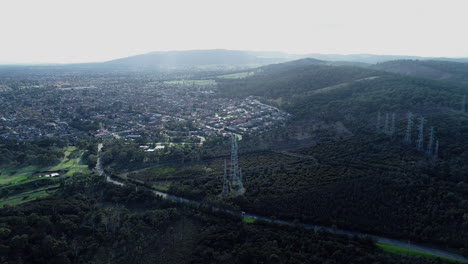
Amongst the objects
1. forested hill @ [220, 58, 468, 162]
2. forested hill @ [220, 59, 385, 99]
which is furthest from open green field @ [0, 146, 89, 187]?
forested hill @ [220, 59, 385, 99]

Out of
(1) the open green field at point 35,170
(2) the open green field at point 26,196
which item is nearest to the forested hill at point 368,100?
(1) the open green field at point 35,170

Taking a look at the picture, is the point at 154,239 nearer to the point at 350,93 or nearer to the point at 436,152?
the point at 436,152

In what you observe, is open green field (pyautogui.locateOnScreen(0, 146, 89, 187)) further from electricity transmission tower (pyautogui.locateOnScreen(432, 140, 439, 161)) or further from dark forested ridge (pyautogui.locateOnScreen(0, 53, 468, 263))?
electricity transmission tower (pyautogui.locateOnScreen(432, 140, 439, 161))

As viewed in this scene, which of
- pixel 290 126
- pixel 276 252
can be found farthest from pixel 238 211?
pixel 290 126

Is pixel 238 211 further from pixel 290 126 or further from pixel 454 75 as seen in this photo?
pixel 454 75

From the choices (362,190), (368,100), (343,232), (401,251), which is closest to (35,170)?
(343,232)

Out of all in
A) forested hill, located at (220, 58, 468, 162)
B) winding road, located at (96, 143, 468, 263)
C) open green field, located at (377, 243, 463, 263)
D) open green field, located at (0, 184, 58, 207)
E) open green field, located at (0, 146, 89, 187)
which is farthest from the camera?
forested hill, located at (220, 58, 468, 162)
